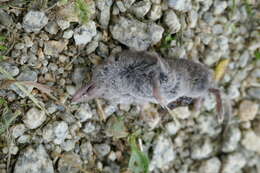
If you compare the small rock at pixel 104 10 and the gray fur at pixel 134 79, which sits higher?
the small rock at pixel 104 10

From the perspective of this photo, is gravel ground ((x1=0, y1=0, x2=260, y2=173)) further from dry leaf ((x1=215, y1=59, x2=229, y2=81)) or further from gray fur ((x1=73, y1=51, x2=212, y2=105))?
gray fur ((x1=73, y1=51, x2=212, y2=105))

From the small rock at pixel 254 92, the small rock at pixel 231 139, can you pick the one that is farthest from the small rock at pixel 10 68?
the small rock at pixel 254 92

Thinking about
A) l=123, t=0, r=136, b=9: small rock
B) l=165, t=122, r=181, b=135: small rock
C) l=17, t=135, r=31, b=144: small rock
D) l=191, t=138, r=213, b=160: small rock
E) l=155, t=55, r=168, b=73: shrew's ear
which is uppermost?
l=123, t=0, r=136, b=9: small rock

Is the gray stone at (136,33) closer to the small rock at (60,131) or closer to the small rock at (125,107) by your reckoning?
the small rock at (125,107)

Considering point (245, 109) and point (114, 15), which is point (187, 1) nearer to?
point (114, 15)

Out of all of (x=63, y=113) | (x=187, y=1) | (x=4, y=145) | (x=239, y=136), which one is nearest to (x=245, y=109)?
(x=239, y=136)

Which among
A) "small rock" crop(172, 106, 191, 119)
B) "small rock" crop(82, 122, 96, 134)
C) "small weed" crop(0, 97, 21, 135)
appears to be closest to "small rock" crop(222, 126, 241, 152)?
"small rock" crop(172, 106, 191, 119)
